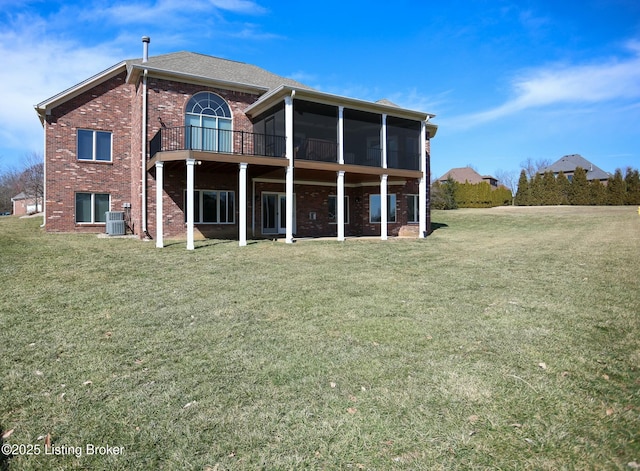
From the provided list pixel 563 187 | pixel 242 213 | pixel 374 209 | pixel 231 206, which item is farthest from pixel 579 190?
pixel 242 213

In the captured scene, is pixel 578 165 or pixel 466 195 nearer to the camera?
pixel 466 195

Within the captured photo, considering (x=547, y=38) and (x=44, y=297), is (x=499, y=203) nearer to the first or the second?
(x=547, y=38)

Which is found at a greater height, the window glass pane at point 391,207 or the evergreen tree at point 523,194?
the evergreen tree at point 523,194

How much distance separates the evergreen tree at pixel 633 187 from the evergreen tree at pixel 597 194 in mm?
Answer: 1800

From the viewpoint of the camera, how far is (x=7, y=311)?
5914 millimetres

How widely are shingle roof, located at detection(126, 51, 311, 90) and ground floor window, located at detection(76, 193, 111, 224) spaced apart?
5631 millimetres

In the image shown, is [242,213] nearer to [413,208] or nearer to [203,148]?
[203,148]

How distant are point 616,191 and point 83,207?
44698mm

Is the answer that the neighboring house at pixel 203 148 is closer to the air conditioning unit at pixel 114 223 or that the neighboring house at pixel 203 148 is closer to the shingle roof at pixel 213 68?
the shingle roof at pixel 213 68

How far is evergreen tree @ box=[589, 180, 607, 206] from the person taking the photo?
38531mm

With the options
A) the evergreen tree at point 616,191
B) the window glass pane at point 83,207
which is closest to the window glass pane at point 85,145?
the window glass pane at point 83,207

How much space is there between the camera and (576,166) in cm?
5206

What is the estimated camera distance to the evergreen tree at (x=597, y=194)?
3853cm

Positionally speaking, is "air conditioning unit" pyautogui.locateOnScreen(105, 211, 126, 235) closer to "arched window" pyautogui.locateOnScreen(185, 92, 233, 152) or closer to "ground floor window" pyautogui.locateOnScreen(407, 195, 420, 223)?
"arched window" pyautogui.locateOnScreen(185, 92, 233, 152)
